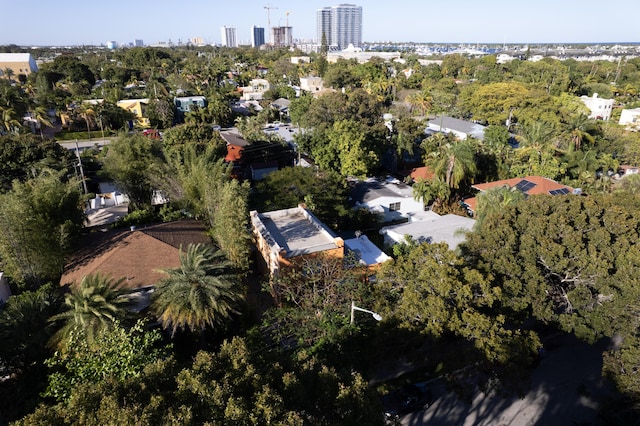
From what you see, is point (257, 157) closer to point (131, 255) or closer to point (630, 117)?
point (131, 255)

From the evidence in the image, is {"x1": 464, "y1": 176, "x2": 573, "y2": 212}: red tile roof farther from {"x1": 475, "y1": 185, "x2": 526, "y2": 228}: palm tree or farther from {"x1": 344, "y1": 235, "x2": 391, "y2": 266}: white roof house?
{"x1": 344, "y1": 235, "x2": 391, "y2": 266}: white roof house

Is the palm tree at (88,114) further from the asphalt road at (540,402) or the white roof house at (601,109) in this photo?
the white roof house at (601,109)

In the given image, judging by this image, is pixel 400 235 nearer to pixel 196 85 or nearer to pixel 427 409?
pixel 427 409

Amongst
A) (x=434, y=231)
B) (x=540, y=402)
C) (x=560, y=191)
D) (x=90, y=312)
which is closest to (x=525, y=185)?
(x=560, y=191)

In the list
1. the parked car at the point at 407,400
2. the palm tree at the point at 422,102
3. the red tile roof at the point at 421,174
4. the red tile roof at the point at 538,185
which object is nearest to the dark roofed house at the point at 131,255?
the parked car at the point at 407,400

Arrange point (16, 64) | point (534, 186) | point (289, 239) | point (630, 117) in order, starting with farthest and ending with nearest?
1. point (16, 64)
2. point (630, 117)
3. point (534, 186)
4. point (289, 239)

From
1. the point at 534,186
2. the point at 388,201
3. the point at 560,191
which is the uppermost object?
the point at 534,186

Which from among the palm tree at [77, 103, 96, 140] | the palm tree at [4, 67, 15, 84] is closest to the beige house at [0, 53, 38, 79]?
the palm tree at [4, 67, 15, 84]
